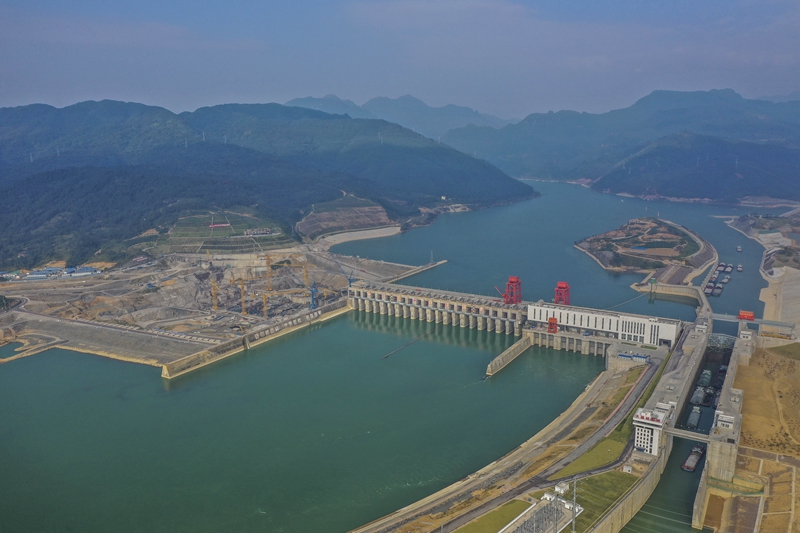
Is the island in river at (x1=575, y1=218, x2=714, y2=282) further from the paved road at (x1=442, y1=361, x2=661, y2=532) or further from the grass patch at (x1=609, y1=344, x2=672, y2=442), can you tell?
the paved road at (x1=442, y1=361, x2=661, y2=532)

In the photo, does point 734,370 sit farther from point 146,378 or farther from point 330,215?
point 330,215

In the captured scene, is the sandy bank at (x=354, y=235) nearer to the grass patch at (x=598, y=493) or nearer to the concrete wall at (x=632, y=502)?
the concrete wall at (x=632, y=502)

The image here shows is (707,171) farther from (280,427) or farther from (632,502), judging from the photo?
(280,427)

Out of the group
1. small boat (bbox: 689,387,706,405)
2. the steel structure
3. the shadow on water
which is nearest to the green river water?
the shadow on water

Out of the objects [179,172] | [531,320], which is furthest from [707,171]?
[531,320]

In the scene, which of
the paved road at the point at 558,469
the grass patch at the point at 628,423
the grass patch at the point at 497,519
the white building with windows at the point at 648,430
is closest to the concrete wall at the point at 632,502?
the white building with windows at the point at 648,430
